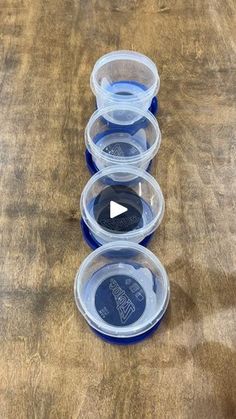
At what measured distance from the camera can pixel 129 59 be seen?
36.8 inches

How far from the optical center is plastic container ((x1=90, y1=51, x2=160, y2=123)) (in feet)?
2.80

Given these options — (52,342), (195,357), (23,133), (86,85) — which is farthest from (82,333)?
(86,85)

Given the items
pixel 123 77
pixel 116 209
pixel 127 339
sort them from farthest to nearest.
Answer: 1. pixel 123 77
2. pixel 116 209
3. pixel 127 339

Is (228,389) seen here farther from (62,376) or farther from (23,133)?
(23,133)

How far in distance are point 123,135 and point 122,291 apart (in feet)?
0.98

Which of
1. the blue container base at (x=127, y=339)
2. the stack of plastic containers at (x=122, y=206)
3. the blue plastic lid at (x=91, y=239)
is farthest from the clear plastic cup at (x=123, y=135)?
the blue container base at (x=127, y=339)

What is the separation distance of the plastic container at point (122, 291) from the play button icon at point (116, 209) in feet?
0.20

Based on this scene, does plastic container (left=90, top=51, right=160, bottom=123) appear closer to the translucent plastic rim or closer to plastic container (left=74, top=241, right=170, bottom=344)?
the translucent plastic rim

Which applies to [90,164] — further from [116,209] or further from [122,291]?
[122,291]
